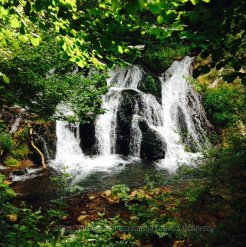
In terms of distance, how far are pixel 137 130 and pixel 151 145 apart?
1.41 meters

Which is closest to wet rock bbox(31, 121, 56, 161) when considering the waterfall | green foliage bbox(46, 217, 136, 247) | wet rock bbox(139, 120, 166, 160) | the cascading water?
the cascading water

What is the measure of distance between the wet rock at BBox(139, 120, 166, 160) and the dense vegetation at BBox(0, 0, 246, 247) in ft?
16.6

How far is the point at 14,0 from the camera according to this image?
3008 millimetres

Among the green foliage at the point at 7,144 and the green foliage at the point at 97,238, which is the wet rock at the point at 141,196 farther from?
the green foliage at the point at 7,144

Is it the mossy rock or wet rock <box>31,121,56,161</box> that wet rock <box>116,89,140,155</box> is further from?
the mossy rock

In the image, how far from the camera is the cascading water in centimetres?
1468

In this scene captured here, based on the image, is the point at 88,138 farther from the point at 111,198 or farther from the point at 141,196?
the point at 141,196

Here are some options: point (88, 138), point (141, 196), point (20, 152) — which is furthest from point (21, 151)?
point (141, 196)

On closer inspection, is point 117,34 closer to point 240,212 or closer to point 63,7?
point 63,7

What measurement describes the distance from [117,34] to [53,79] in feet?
20.2

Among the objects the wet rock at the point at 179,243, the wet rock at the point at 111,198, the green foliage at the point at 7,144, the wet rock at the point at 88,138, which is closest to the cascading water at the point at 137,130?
the wet rock at the point at 88,138

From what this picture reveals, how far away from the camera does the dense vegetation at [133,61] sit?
2498 mm

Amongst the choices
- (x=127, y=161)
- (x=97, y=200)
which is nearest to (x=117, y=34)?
(x=97, y=200)

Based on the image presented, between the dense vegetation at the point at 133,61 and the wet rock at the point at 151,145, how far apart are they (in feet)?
16.6
